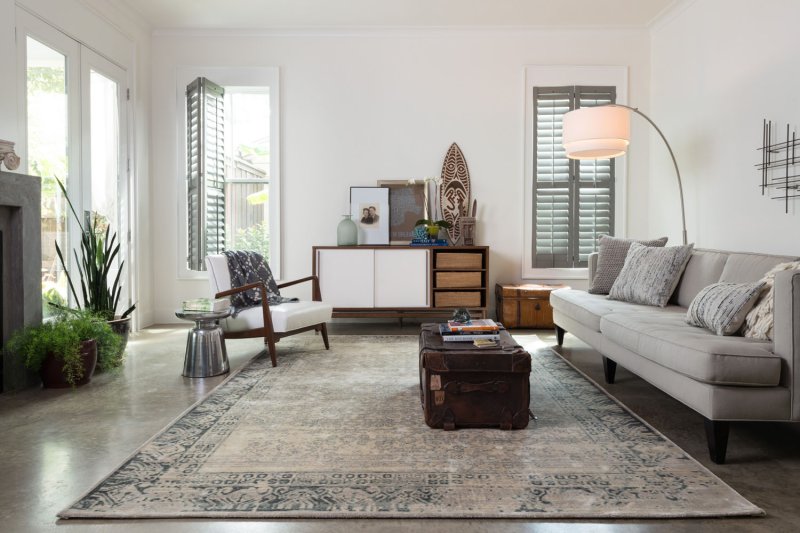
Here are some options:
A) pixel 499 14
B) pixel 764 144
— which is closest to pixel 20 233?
pixel 499 14

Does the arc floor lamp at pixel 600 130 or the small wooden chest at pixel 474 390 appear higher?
the arc floor lamp at pixel 600 130

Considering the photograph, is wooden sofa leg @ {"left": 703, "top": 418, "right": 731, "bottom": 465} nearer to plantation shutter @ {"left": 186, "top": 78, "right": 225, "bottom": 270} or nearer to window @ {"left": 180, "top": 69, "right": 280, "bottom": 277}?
window @ {"left": 180, "top": 69, "right": 280, "bottom": 277}

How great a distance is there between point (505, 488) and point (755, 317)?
152 centimetres

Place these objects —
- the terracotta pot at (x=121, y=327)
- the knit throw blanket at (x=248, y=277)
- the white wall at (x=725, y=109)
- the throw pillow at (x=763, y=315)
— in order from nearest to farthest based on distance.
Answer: the throw pillow at (x=763, y=315), the white wall at (x=725, y=109), the terracotta pot at (x=121, y=327), the knit throw blanket at (x=248, y=277)

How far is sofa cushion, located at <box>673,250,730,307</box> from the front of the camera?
3.96 meters

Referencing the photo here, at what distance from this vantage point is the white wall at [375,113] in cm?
648

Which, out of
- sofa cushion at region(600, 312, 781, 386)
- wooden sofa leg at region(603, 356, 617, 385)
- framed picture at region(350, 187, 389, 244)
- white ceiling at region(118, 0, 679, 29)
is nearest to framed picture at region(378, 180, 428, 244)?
framed picture at region(350, 187, 389, 244)

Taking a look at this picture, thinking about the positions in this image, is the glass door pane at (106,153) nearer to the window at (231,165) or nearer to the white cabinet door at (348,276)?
the window at (231,165)

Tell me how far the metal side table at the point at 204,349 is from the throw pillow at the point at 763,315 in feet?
10.3

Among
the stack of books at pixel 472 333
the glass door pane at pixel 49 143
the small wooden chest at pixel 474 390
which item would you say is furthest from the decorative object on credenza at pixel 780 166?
the glass door pane at pixel 49 143

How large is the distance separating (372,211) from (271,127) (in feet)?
4.54

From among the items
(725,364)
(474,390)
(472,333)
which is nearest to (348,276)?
(472,333)

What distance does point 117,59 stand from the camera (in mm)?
5758

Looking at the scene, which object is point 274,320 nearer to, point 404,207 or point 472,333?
point 472,333
